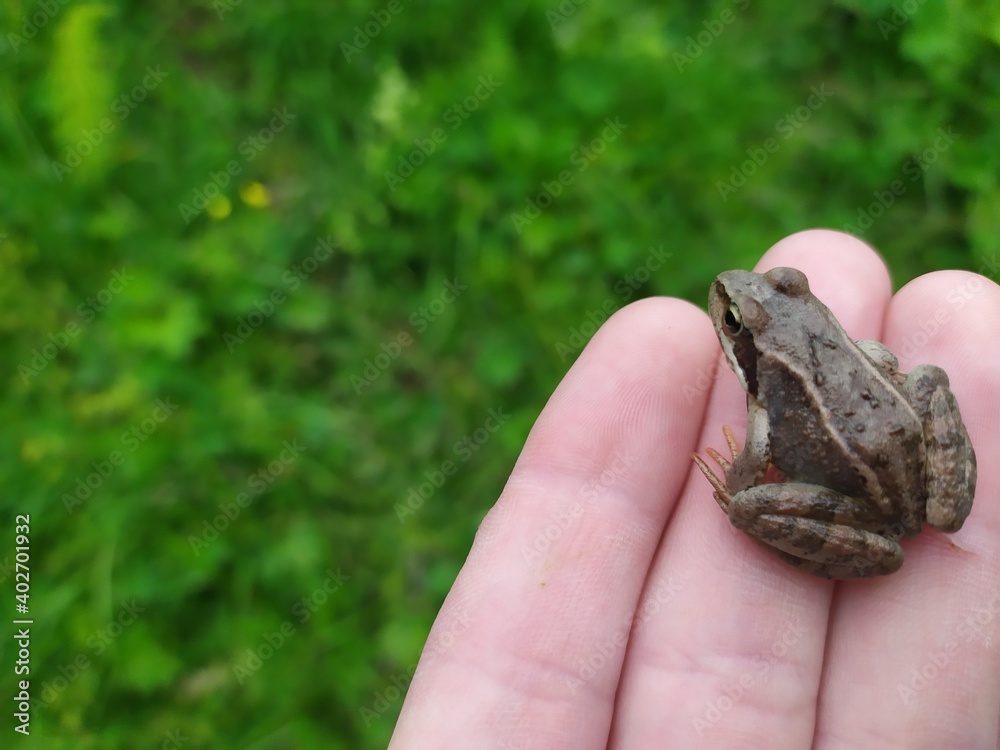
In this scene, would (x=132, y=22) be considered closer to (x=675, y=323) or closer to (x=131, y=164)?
(x=131, y=164)

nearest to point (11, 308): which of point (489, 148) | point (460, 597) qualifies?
point (489, 148)
